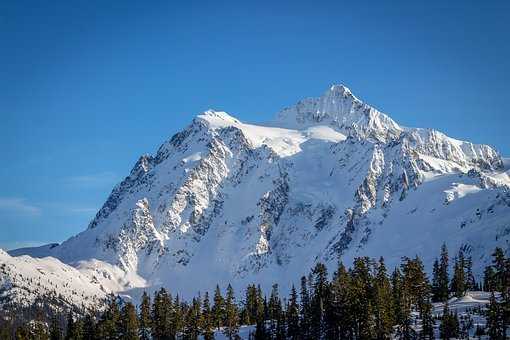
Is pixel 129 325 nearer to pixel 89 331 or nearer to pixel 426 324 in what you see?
pixel 89 331

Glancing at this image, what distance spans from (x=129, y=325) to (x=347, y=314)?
6128 centimetres

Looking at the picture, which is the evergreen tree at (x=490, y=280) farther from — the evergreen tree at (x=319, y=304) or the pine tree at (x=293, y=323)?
the pine tree at (x=293, y=323)

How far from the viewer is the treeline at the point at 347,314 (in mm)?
112750

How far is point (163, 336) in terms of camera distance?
159375 mm

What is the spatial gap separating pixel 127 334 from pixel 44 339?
59.3 feet

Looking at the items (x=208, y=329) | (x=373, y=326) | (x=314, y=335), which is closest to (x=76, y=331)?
(x=208, y=329)


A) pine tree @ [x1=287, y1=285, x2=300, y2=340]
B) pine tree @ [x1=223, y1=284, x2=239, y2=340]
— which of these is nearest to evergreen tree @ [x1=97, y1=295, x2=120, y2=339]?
pine tree @ [x1=223, y1=284, x2=239, y2=340]

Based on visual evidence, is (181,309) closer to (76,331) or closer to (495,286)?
(76,331)

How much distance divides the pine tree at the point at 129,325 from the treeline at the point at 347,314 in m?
0.23

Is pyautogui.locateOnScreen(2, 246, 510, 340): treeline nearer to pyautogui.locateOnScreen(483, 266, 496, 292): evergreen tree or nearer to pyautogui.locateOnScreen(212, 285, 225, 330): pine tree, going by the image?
pyautogui.locateOnScreen(212, 285, 225, 330): pine tree

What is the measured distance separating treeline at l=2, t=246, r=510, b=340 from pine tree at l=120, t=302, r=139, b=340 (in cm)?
23

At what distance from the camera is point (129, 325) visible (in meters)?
156

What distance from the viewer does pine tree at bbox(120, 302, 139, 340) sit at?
15600 cm

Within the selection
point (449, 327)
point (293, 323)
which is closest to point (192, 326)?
point (293, 323)
